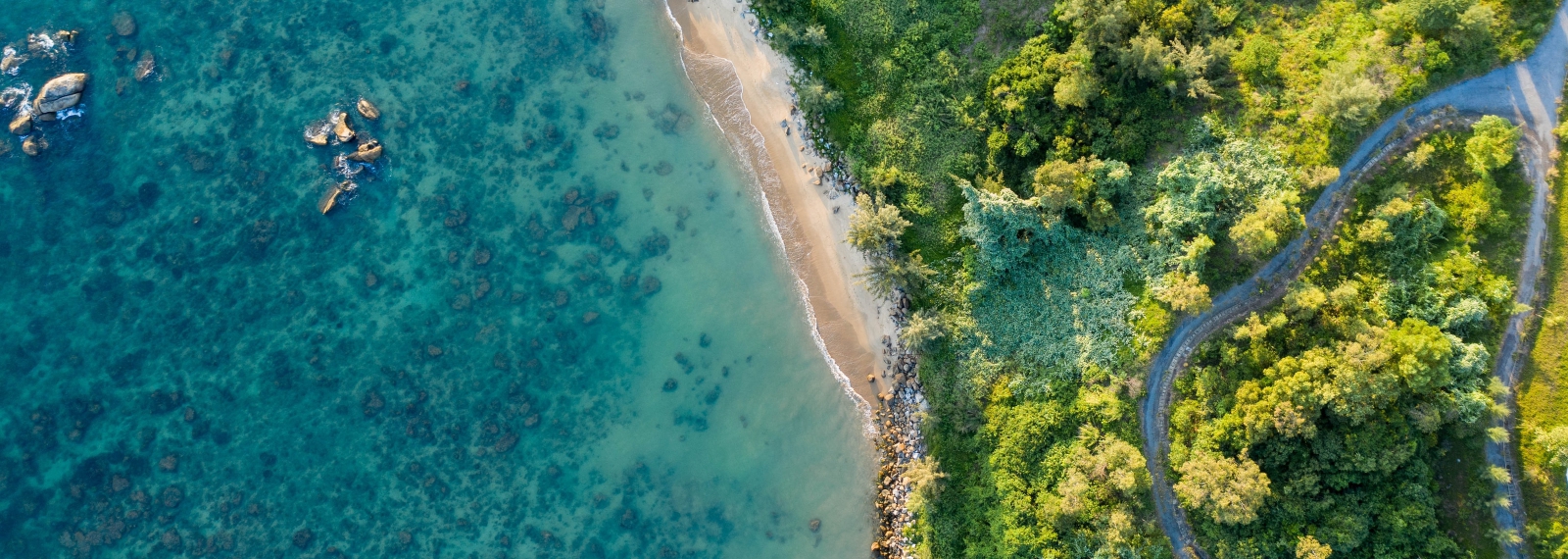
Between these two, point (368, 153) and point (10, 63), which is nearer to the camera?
point (368, 153)

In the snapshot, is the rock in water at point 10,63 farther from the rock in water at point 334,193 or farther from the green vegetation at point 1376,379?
the green vegetation at point 1376,379

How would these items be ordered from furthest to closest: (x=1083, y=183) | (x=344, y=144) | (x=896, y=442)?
(x=344, y=144), (x=896, y=442), (x=1083, y=183)

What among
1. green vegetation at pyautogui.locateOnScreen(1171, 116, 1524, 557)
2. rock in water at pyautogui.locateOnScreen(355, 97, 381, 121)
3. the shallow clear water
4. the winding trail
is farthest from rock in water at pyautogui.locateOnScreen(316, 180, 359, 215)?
green vegetation at pyautogui.locateOnScreen(1171, 116, 1524, 557)

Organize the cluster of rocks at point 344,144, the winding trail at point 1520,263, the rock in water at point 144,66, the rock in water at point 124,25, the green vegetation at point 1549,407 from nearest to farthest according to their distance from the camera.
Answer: the green vegetation at point 1549,407 → the winding trail at point 1520,263 → the cluster of rocks at point 344,144 → the rock in water at point 144,66 → the rock in water at point 124,25

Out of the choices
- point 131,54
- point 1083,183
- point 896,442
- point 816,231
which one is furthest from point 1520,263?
point 131,54

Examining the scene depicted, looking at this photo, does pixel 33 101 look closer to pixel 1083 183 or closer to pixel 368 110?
pixel 368 110

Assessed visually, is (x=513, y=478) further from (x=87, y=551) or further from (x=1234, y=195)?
(x=1234, y=195)

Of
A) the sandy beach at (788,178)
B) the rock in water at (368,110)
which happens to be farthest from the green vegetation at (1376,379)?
the rock in water at (368,110)

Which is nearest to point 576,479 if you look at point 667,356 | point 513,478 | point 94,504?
point 513,478
